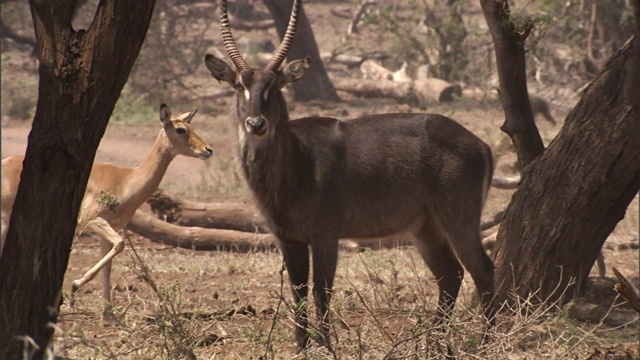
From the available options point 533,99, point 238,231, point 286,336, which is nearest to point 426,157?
point 286,336

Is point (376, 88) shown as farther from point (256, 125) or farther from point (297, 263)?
point (256, 125)

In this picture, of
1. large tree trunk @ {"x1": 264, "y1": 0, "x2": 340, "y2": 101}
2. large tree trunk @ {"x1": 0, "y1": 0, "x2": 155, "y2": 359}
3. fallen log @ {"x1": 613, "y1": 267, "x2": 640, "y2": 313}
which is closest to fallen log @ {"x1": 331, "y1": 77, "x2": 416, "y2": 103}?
large tree trunk @ {"x1": 264, "y1": 0, "x2": 340, "y2": 101}

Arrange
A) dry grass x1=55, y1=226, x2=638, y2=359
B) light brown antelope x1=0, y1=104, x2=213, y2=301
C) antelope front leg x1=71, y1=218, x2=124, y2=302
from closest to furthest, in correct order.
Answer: dry grass x1=55, y1=226, x2=638, y2=359 → antelope front leg x1=71, y1=218, x2=124, y2=302 → light brown antelope x1=0, y1=104, x2=213, y2=301

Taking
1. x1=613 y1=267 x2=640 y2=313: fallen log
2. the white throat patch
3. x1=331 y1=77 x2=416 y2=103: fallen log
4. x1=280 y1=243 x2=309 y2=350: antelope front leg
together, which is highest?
the white throat patch

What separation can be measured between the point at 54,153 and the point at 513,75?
3.56 m

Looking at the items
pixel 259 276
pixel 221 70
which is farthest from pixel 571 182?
pixel 259 276

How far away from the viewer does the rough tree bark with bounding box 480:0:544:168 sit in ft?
22.2

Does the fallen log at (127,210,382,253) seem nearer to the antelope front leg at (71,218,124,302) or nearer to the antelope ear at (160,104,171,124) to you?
the antelope ear at (160,104,171,124)

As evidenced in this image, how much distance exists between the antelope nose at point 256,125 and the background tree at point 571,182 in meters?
1.71

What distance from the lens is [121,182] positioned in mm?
8492

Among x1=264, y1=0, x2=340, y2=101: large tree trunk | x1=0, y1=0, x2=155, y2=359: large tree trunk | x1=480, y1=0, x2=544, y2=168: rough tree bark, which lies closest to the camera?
x1=0, y1=0, x2=155, y2=359: large tree trunk

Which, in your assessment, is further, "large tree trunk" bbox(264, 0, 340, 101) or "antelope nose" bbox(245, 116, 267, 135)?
"large tree trunk" bbox(264, 0, 340, 101)

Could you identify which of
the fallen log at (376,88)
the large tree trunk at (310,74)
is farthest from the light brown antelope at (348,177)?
the fallen log at (376,88)

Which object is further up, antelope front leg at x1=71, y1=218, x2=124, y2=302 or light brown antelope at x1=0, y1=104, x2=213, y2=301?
light brown antelope at x1=0, y1=104, x2=213, y2=301
